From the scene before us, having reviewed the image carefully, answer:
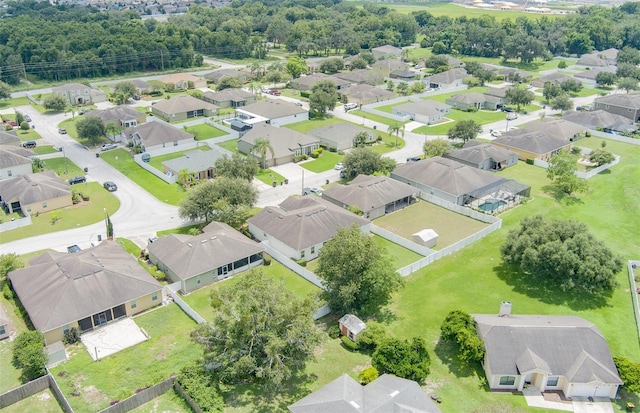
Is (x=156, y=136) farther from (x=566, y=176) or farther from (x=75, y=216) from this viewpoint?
(x=566, y=176)

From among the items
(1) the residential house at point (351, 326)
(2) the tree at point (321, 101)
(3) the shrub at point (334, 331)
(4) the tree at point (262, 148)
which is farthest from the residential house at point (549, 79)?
(3) the shrub at point (334, 331)

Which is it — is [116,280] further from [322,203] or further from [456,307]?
[456,307]

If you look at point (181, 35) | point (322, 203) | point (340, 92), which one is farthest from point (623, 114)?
point (181, 35)

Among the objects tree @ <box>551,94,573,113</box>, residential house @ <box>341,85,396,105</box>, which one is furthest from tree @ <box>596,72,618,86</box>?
residential house @ <box>341,85,396,105</box>

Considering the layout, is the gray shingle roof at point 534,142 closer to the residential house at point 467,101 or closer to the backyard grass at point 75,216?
the residential house at point 467,101

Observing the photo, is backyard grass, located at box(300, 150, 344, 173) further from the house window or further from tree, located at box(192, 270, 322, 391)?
the house window
